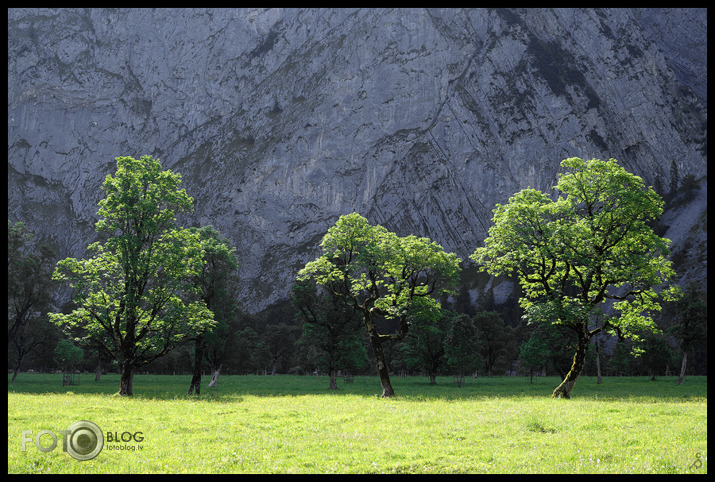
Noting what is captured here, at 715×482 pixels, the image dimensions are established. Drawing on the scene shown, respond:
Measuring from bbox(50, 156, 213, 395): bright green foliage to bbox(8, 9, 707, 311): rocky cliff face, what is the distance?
424 ft

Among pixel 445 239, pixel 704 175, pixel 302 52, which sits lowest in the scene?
pixel 445 239

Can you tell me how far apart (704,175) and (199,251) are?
184197mm

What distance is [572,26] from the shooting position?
169125mm

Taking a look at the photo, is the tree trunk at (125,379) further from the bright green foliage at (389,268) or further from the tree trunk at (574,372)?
the tree trunk at (574,372)

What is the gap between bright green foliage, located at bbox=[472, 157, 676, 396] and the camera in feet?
86.3

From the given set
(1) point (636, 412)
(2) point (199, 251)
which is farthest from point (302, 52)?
(1) point (636, 412)

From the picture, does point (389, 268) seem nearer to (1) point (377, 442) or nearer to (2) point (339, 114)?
(1) point (377, 442)

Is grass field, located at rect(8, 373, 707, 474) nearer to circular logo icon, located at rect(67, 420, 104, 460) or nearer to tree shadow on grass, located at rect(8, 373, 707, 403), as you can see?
circular logo icon, located at rect(67, 420, 104, 460)

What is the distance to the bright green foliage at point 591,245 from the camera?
2631 cm

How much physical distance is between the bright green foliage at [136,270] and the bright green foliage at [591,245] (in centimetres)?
2080

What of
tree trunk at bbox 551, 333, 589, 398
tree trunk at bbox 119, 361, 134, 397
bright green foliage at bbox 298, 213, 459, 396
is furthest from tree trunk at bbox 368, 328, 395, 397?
tree trunk at bbox 119, 361, 134, 397

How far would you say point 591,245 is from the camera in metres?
27.8

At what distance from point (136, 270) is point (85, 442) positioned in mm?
19923
